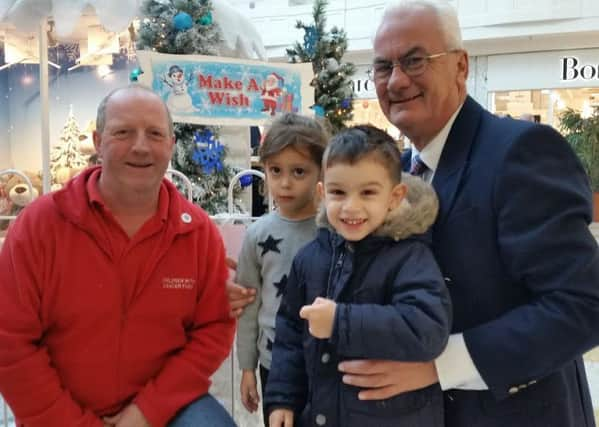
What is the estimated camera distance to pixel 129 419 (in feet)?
5.60

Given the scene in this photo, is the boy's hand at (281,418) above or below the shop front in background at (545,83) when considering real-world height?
below

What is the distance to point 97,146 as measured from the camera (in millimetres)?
1795

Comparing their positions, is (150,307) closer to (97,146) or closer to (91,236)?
(91,236)

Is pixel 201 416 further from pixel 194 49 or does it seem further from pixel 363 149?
pixel 194 49

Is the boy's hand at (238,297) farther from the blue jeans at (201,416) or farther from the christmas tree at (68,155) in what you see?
the christmas tree at (68,155)

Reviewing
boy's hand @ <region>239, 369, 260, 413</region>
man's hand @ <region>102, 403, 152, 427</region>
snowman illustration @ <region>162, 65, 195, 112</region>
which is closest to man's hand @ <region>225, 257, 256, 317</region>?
boy's hand @ <region>239, 369, 260, 413</region>

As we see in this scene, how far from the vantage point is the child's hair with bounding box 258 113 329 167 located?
1.85m

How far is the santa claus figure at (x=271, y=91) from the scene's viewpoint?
3.56 meters

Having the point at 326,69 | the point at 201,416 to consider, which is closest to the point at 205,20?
the point at 326,69

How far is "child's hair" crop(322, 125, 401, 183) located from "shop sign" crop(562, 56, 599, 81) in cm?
995

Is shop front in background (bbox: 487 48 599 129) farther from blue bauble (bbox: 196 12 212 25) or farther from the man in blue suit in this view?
the man in blue suit

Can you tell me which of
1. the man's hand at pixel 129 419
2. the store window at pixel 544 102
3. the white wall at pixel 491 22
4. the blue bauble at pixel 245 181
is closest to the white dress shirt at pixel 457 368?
the man's hand at pixel 129 419

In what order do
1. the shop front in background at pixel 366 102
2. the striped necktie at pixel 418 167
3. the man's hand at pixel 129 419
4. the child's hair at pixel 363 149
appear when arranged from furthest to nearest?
the shop front in background at pixel 366 102 < the man's hand at pixel 129 419 < the striped necktie at pixel 418 167 < the child's hair at pixel 363 149

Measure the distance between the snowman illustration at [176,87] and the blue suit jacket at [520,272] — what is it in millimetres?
2200
